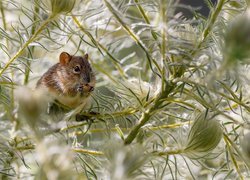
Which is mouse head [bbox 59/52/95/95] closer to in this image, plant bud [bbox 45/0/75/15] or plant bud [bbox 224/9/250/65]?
plant bud [bbox 45/0/75/15]

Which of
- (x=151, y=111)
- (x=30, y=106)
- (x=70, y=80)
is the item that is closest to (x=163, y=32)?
(x=151, y=111)

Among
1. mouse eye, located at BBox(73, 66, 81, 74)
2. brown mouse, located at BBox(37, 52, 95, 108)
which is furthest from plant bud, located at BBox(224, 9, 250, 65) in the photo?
mouse eye, located at BBox(73, 66, 81, 74)

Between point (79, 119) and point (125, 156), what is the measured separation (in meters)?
0.28

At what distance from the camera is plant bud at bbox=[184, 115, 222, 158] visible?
631 millimetres

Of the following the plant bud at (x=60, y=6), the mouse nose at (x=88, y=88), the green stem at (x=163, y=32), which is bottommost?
the mouse nose at (x=88, y=88)

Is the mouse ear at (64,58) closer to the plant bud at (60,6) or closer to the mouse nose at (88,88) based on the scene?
the mouse nose at (88,88)

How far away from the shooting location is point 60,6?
0.65m

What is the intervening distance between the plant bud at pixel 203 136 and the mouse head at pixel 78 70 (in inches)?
8.7

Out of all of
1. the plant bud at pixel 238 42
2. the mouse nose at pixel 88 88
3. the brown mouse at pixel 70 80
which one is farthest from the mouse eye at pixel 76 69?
the plant bud at pixel 238 42

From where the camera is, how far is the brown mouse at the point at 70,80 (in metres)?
0.82

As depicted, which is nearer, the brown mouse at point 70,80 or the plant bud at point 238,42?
the plant bud at point 238,42

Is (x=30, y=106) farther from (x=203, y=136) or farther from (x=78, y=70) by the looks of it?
(x=78, y=70)

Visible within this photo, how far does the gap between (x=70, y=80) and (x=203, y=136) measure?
14.8 inches

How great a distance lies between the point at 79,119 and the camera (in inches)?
30.5
